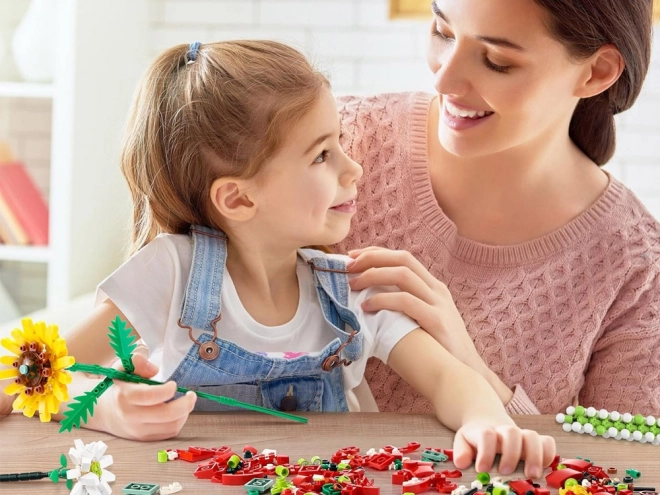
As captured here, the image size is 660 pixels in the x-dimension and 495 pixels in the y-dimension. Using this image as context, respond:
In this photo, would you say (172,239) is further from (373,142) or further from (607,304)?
(607,304)

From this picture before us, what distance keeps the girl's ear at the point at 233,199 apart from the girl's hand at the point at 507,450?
0.47 meters

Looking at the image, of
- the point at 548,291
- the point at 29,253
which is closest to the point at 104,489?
the point at 548,291

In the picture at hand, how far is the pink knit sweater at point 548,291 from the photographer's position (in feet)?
5.15

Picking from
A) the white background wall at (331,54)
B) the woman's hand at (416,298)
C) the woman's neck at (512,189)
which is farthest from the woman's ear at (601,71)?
the white background wall at (331,54)

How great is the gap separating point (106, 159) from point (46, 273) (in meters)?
0.50

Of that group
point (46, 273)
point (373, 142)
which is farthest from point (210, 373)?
point (46, 273)

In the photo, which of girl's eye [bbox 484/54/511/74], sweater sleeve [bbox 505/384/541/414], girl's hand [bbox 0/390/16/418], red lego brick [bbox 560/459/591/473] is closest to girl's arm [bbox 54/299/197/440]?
girl's hand [bbox 0/390/16/418]

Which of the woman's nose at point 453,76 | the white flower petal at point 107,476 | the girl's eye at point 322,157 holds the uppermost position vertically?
the woman's nose at point 453,76

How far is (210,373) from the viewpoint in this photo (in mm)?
1234

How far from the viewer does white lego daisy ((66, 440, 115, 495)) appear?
34.0 inches

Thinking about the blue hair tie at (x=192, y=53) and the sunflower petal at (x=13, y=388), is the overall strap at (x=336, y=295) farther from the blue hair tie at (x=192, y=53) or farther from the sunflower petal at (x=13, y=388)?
the sunflower petal at (x=13, y=388)

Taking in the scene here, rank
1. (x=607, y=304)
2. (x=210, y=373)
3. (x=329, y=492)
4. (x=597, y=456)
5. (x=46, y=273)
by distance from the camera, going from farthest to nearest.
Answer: (x=46, y=273), (x=607, y=304), (x=210, y=373), (x=597, y=456), (x=329, y=492)

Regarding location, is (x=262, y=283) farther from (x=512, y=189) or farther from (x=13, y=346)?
(x=512, y=189)

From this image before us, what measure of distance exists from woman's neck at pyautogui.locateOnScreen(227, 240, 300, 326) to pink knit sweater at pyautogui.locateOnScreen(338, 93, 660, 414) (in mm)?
296
